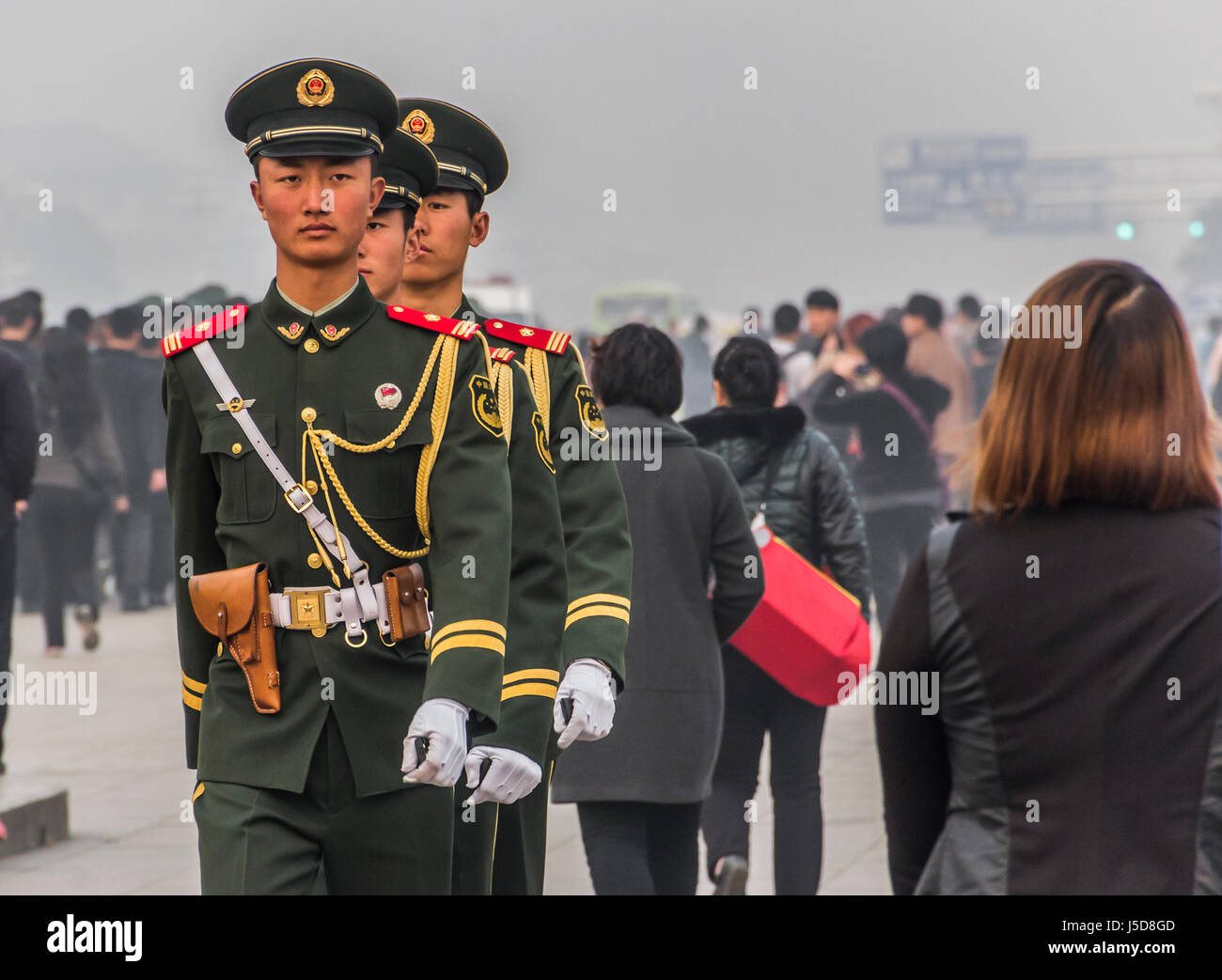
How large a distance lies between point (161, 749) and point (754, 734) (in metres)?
3.90

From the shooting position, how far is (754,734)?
5359mm

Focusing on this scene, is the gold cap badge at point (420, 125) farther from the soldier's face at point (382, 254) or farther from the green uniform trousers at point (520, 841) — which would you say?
the green uniform trousers at point (520, 841)

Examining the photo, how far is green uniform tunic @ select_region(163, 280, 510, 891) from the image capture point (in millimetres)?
2885


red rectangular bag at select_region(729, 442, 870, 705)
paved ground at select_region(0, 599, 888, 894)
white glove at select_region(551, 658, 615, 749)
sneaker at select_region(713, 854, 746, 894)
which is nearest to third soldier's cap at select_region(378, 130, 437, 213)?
white glove at select_region(551, 658, 615, 749)

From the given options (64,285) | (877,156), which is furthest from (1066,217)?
(64,285)

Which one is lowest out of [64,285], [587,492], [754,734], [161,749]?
[161,749]

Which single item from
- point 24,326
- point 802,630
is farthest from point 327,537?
point 24,326

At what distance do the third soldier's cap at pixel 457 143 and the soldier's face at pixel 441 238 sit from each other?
4 cm

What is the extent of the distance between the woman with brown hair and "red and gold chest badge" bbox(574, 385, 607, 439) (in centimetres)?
158

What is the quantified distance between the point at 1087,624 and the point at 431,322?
1348 mm

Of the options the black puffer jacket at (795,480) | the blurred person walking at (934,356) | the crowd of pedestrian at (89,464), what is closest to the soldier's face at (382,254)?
the black puffer jacket at (795,480)

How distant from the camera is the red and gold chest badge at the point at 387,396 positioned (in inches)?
119

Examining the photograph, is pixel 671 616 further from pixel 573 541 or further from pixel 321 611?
pixel 321 611

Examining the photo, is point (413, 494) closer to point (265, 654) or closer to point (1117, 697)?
point (265, 654)
